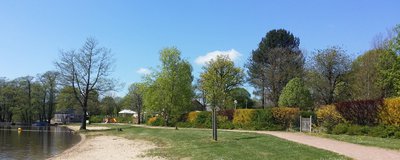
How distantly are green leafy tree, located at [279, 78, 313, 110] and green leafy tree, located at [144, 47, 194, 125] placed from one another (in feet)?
47.2

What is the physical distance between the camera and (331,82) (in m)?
51.2

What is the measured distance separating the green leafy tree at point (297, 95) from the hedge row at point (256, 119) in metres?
9.17

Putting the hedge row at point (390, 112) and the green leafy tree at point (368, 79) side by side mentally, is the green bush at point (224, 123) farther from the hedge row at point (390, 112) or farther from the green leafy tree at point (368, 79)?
the hedge row at point (390, 112)

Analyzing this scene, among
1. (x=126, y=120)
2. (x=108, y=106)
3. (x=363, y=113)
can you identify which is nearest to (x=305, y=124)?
(x=363, y=113)

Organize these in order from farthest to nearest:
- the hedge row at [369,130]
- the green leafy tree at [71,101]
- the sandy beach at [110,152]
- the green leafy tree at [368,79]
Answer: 1. the green leafy tree at [71,101]
2. the green leafy tree at [368,79]
3. the hedge row at [369,130]
4. the sandy beach at [110,152]

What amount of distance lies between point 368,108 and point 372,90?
63.7ft

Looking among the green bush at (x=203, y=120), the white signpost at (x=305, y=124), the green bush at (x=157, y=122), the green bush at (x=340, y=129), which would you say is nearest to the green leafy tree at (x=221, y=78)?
the green bush at (x=203, y=120)

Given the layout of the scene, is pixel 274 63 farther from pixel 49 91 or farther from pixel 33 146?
pixel 49 91

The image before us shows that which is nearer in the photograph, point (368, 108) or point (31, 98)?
point (368, 108)

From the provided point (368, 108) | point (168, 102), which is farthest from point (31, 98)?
point (368, 108)

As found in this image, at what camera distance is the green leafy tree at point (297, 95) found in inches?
1994

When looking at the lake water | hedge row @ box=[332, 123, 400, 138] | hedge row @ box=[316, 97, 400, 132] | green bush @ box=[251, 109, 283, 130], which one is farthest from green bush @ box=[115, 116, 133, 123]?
hedge row @ box=[332, 123, 400, 138]

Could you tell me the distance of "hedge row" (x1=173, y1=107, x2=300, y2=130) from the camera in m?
39.0

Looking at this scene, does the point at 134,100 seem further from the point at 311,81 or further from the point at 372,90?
the point at 372,90
